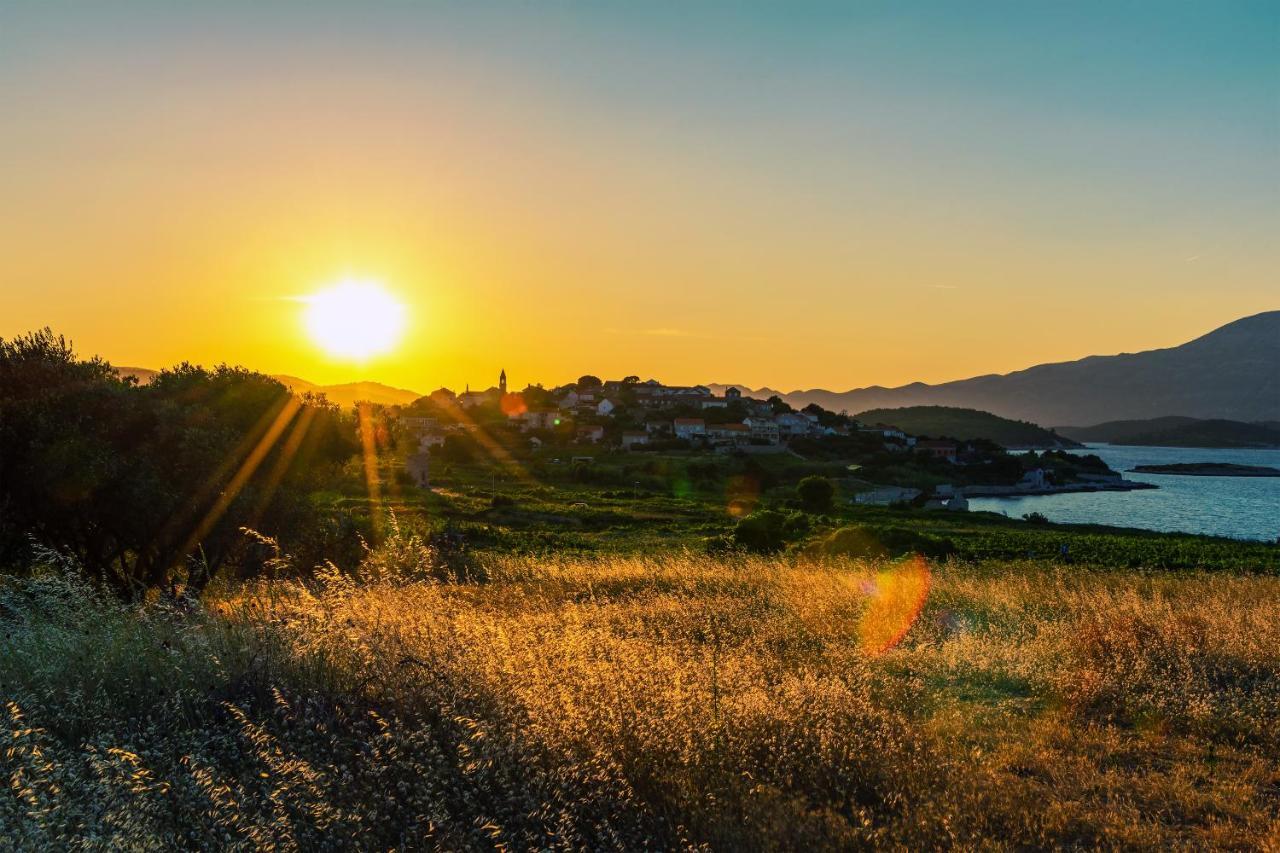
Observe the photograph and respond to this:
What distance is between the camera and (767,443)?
14612 centimetres

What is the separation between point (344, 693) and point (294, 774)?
149 cm

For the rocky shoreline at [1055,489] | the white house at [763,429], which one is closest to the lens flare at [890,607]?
the rocky shoreline at [1055,489]

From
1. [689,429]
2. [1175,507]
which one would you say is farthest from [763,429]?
[1175,507]

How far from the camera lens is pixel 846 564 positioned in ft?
71.7

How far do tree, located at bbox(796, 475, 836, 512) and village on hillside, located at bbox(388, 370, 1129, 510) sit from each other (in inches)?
1070

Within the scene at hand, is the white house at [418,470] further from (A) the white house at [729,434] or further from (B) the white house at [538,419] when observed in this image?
(A) the white house at [729,434]

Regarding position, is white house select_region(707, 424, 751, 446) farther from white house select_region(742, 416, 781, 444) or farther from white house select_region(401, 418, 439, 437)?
white house select_region(401, 418, 439, 437)

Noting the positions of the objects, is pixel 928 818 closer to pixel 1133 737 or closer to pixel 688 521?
pixel 1133 737

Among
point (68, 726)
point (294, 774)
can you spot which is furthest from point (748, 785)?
point (68, 726)

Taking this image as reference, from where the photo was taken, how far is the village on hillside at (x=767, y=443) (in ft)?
402

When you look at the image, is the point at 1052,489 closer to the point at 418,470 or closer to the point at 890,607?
the point at 418,470

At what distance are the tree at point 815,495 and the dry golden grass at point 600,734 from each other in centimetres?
6109

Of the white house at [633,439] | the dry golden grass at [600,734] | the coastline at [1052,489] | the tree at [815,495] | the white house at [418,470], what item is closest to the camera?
the dry golden grass at [600,734]

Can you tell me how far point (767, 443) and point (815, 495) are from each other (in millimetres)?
75123
